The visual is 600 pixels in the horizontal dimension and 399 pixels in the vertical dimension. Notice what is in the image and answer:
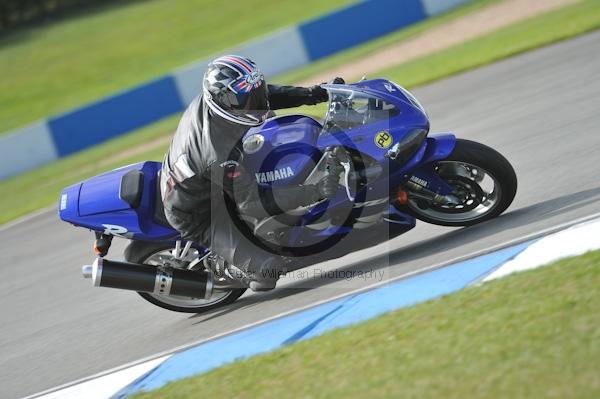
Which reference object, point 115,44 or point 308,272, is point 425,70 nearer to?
point 308,272

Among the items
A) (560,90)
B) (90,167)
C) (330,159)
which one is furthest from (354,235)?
(90,167)

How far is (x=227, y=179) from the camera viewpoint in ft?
18.2

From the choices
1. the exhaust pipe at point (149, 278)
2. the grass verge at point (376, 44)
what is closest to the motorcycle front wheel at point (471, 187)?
the exhaust pipe at point (149, 278)

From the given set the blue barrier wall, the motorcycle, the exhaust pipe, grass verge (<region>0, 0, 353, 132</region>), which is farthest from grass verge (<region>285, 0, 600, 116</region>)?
grass verge (<region>0, 0, 353, 132</region>)

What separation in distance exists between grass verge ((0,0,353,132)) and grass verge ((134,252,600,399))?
20075 mm

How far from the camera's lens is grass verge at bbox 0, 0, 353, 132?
984 inches

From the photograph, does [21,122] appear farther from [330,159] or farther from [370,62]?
[330,159]

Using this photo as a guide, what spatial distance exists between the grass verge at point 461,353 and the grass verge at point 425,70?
8250 mm

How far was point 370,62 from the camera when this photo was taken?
17078 millimetres

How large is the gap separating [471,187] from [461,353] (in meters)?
2.05

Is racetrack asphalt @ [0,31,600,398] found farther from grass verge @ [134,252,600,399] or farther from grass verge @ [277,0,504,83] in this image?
grass verge @ [277,0,504,83]

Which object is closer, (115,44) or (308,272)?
(308,272)

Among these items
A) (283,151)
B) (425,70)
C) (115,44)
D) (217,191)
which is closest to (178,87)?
(425,70)

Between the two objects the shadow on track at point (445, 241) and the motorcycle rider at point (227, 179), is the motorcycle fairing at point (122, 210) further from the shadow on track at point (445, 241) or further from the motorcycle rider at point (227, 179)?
the shadow on track at point (445, 241)
